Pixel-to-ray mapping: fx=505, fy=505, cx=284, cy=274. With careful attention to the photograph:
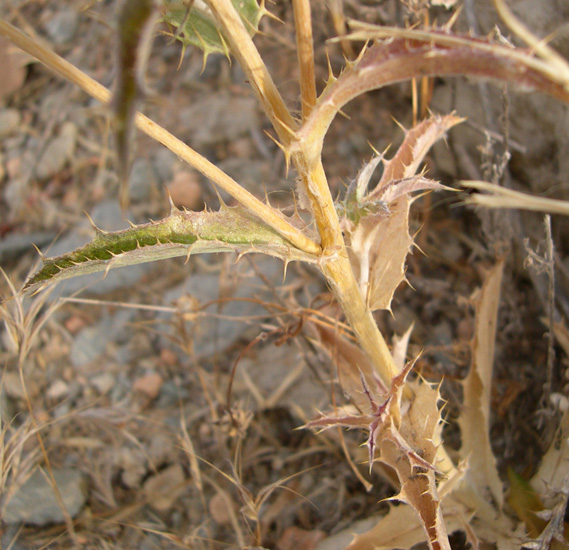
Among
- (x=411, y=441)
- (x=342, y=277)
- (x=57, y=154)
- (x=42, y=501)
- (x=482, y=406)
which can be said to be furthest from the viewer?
(x=57, y=154)

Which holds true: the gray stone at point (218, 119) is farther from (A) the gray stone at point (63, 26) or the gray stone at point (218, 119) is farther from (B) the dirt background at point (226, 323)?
(A) the gray stone at point (63, 26)

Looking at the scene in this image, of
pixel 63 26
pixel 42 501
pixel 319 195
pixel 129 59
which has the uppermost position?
pixel 63 26

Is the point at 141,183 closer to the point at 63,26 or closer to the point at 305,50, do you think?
the point at 63,26

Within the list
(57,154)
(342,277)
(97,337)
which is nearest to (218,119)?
(57,154)

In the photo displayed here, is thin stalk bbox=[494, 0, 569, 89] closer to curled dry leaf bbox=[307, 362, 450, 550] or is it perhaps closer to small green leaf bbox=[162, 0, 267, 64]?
small green leaf bbox=[162, 0, 267, 64]

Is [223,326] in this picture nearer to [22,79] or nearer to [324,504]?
[324,504]

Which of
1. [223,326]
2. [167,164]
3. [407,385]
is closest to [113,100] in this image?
[407,385]

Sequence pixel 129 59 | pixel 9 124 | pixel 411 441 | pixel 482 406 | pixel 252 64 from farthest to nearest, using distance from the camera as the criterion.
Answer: pixel 9 124, pixel 482 406, pixel 411 441, pixel 252 64, pixel 129 59

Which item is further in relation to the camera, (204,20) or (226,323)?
(226,323)
